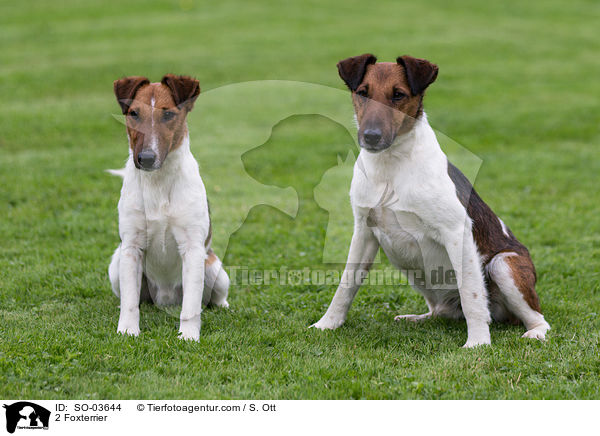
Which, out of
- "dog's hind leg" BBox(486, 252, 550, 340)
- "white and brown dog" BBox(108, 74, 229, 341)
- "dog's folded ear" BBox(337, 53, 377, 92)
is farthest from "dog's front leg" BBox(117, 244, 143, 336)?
"dog's hind leg" BBox(486, 252, 550, 340)

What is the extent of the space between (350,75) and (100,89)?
14364 mm

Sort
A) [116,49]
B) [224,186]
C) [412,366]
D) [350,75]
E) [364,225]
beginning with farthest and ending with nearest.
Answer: [116,49] < [224,186] < [364,225] < [350,75] < [412,366]

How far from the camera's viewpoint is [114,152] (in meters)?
13.2

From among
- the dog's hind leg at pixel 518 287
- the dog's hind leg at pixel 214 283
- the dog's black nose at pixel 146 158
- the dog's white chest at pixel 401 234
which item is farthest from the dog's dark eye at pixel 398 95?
the dog's hind leg at pixel 214 283

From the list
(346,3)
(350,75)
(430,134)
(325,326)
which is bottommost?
(346,3)

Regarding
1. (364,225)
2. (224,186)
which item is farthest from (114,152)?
(364,225)

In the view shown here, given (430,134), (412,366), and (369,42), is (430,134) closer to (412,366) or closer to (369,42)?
(412,366)

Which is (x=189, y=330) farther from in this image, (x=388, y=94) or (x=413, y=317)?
(x=388, y=94)

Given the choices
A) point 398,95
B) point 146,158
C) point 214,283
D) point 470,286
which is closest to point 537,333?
point 470,286

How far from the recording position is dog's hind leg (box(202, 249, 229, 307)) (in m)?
6.59

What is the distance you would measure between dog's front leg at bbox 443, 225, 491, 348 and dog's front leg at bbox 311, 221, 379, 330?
781mm

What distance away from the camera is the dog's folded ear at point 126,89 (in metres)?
5.62

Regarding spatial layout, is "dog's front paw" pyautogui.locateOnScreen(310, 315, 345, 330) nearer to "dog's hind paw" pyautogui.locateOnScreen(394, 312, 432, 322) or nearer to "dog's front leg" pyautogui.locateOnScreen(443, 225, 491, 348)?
"dog's hind paw" pyautogui.locateOnScreen(394, 312, 432, 322)

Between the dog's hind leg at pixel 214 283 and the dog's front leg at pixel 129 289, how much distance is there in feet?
2.68
